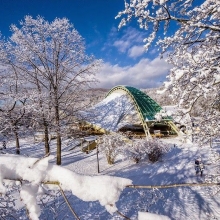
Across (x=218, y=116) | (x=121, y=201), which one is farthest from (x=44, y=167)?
(x=121, y=201)

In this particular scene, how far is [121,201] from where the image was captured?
8930 mm

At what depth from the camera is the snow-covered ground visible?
7.47 metres

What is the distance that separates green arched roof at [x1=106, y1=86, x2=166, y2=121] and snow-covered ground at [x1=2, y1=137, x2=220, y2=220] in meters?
7.51

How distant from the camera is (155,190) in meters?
5.60

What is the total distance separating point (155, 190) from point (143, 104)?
2146 centimetres

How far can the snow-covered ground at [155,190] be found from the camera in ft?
24.5

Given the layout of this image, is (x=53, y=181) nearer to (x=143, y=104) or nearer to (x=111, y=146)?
(x=111, y=146)

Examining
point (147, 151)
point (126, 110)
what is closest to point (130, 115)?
point (126, 110)

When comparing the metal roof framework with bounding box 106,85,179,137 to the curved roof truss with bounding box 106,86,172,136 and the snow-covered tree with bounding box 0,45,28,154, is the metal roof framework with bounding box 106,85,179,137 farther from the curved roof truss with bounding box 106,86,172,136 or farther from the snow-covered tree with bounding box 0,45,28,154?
the snow-covered tree with bounding box 0,45,28,154

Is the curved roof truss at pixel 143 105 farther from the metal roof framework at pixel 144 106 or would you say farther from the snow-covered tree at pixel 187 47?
the snow-covered tree at pixel 187 47

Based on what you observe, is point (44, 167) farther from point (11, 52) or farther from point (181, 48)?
point (11, 52)

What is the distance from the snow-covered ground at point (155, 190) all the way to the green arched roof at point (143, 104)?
24.6 ft

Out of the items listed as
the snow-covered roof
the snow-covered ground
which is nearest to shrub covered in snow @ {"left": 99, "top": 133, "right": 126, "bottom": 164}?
the snow-covered ground

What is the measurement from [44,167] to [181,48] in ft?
13.6
